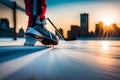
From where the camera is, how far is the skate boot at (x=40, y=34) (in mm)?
3828

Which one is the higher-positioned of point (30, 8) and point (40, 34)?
point (30, 8)

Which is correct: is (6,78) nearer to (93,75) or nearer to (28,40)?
(93,75)

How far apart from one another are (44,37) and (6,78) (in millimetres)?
2458

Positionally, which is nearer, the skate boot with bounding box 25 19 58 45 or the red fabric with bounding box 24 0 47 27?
the skate boot with bounding box 25 19 58 45

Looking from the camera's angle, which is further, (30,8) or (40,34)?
(30,8)

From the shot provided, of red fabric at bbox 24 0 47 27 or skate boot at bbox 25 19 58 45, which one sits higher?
red fabric at bbox 24 0 47 27

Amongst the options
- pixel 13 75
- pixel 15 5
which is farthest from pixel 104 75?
pixel 15 5

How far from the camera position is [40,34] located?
3.82 m

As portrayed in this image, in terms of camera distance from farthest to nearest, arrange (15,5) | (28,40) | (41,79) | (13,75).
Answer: (15,5), (28,40), (13,75), (41,79)

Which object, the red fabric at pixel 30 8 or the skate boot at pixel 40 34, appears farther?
the red fabric at pixel 30 8

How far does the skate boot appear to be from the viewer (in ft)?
12.6

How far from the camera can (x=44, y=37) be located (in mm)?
3824

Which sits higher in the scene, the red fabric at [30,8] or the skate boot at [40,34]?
the red fabric at [30,8]

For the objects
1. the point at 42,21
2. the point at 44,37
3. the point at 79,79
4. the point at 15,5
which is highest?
the point at 15,5
